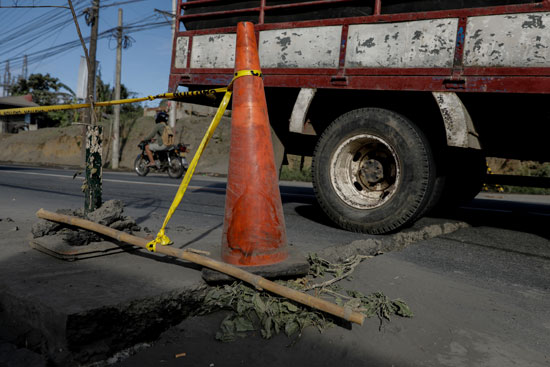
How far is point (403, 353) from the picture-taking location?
5.39 feet

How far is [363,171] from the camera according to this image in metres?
4.12

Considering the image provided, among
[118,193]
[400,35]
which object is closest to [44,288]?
[400,35]

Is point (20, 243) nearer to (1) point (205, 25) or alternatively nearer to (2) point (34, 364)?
(2) point (34, 364)

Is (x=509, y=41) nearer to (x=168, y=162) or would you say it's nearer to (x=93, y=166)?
(x=93, y=166)

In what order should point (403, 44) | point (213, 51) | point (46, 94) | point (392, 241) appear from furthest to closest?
point (46, 94) → point (213, 51) → point (403, 44) → point (392, 241)

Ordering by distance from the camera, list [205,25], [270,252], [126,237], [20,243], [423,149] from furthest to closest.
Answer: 1. [205,25]
2. [423,149]
3. [20,243]
4. [126,237]
5. [270,252]

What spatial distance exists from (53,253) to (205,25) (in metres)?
3.49

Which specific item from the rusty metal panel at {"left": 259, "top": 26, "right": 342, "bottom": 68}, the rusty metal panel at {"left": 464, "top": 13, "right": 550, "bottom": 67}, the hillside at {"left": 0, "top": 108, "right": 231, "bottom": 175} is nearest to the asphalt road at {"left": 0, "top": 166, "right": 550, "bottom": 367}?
the rusty metal panel at {"left": 464, "top": 13, "right": 550, "bottom": 67}

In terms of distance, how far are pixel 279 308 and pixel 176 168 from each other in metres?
10.9

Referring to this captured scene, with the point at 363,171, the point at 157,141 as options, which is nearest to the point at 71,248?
the point at 363,171

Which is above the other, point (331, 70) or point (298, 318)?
point (331, 70)

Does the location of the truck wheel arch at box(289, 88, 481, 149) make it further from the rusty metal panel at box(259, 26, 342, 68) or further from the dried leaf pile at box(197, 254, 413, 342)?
the dried leaf pile at box(197, 254, 413, 342)

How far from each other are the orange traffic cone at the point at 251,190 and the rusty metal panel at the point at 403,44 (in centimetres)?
183

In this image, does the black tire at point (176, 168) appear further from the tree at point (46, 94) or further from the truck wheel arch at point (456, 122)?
the tree at point (46, 94)
